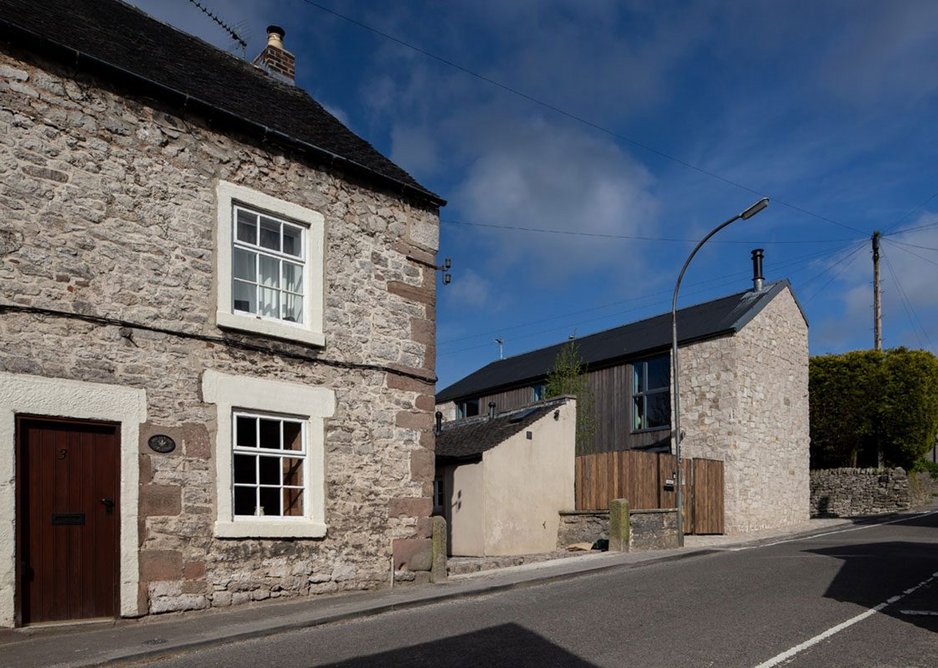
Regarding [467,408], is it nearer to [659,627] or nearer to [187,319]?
[187,319]

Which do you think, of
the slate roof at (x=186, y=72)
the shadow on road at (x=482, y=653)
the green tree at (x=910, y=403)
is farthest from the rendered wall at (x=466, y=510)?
the green tree at (x=910, y=403)

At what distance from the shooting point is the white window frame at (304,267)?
10852 millimetres

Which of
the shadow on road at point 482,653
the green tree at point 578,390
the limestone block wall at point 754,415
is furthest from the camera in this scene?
the green tree at point 578,390

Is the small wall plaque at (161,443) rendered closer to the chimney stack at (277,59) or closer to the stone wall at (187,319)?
the stone wall at (187,319)

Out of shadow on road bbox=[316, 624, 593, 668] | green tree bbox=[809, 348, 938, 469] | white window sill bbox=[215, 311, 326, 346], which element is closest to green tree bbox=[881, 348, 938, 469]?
green tree bbox=[809, 348, 938, 469]

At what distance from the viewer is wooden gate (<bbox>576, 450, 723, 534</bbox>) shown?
21.3m

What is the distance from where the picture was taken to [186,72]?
475 inches

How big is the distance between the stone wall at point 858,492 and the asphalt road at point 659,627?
19.2 m

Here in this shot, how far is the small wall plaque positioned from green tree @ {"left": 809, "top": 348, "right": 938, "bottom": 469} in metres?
28.7

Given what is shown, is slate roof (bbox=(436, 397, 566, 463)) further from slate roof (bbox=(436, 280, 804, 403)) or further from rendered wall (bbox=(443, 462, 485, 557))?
slate roof (bbox=(436, 280, 804, 403))

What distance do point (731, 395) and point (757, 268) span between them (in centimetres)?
609

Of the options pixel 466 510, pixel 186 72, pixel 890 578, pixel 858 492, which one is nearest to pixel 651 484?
pixel 466 510

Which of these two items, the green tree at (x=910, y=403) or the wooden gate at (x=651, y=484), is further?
the green tree at (x=910, y=403)

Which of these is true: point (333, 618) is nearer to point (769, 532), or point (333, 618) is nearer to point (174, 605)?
point (174, 605)
